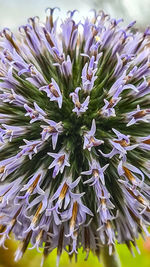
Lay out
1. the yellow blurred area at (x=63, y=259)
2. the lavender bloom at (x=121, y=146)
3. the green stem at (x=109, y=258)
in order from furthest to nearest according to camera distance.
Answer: the yellow blurred area at (x=63, y=259), the green stem at (x=109, y=258), the lavender bloom at (x=121, y=146)

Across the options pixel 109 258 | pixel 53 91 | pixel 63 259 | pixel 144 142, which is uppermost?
pixel 53 91

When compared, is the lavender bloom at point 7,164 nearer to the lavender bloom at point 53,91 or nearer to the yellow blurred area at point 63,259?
the lavender bloom at point 53,91

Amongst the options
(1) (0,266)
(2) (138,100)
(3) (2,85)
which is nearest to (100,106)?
(2) (138,100)

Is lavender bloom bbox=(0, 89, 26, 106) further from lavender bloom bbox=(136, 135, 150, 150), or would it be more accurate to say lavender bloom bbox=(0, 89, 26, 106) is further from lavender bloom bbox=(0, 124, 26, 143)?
lavender bloom bbox=(136, 135, 150, 150)

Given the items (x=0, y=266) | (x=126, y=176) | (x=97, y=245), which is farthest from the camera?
(x=0, y=266)

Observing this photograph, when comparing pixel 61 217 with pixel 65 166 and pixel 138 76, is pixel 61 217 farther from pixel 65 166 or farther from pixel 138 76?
pixel 138 76

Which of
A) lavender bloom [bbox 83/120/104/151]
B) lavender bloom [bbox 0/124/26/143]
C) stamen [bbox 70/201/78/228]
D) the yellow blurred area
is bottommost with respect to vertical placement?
the yellow blurred area

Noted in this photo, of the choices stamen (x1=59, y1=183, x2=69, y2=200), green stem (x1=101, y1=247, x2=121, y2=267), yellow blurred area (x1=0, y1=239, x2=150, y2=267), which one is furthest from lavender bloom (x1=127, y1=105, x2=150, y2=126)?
yellow blurred area (x1=0, y1=239, x2=150, y2=267)

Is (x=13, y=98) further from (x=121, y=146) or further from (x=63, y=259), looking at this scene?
(x=63, y=259)

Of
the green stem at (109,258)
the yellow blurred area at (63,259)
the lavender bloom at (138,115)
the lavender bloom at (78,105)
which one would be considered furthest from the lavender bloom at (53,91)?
the yellow blurred area at (63,259)

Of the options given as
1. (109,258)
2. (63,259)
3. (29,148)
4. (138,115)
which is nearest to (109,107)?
(138,115)

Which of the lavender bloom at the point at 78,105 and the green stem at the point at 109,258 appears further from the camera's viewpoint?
the green stem at the point at 109,258
